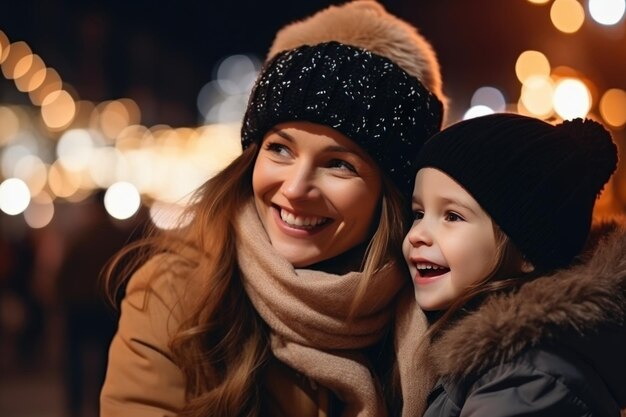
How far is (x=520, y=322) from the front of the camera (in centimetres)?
256

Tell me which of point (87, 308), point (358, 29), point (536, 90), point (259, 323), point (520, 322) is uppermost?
point (358, 29)

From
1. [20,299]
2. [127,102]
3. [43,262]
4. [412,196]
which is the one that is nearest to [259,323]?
[412,196]

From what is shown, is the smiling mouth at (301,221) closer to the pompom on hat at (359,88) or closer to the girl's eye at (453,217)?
the pompom on hat at (359,88)

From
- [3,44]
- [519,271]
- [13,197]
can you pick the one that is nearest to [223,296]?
[519,271]

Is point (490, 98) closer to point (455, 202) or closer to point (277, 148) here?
point (277, 148)

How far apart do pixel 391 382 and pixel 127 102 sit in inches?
1474

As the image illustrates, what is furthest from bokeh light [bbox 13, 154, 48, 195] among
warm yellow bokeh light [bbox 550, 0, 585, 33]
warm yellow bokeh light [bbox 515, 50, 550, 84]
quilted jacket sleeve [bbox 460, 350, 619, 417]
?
quilted jacket sleeve [bbox 460, 350, 619, 417]

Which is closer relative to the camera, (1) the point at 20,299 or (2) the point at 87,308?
(2) the point at 87,308

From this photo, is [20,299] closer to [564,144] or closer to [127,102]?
[564,144]

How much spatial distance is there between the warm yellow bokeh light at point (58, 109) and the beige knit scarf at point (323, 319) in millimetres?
31834

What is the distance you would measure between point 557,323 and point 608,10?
3.92m

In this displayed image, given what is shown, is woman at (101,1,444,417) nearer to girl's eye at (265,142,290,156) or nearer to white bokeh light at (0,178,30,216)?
girl's eye at (265,142,290,156)

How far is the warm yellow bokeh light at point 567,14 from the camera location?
711cm

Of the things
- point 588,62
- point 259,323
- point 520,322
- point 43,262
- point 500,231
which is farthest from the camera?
point 43,262
